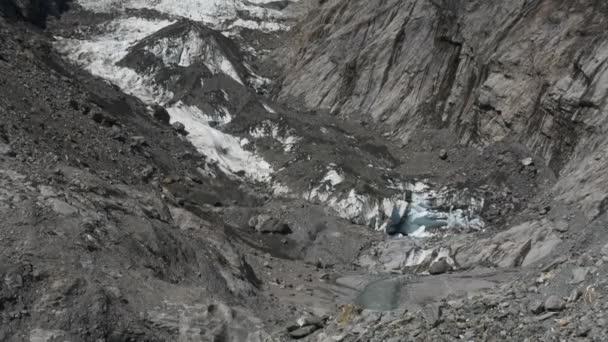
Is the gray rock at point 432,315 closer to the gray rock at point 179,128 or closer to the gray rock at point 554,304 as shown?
the gray rock at point 554,304

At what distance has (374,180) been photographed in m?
33.1

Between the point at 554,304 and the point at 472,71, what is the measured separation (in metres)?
27.7

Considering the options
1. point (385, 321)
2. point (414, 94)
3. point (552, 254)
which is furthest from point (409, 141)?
point (385, 321)

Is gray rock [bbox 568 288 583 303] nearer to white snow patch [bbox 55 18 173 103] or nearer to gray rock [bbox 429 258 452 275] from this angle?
gray rock [bbox 429 258 452 275]

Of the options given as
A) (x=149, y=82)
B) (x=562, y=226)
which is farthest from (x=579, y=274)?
(x=149, y=82)

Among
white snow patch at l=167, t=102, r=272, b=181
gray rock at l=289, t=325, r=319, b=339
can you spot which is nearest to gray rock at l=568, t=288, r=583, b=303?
gray rock at l=289, t=325, r=319, b=339

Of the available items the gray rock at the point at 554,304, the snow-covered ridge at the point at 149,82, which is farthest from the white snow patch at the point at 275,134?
the gray rock at the point at 554,304

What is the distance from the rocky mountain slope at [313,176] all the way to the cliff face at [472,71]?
12 centimetres

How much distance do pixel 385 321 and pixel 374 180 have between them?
19.4 m

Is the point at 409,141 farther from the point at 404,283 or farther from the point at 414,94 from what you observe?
the point at 404,283

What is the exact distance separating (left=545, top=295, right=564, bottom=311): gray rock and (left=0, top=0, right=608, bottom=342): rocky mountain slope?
0.04 m

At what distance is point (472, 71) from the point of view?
37750 millimetres

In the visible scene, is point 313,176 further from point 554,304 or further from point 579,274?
point 554,304

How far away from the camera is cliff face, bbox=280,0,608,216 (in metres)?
30.7
